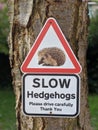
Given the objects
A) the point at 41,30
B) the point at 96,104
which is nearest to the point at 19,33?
the point at 41,30

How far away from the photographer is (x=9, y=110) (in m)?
10.5

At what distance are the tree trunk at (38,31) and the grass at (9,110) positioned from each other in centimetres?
551

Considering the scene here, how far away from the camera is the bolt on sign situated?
304cm

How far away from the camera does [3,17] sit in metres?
12.5

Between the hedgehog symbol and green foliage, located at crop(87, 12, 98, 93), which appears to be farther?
green foliage, located at crop(87, 12, 98, 93)

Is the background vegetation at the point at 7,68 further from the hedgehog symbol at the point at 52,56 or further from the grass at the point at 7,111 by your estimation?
the hedgehog symbol at the point at 52,56

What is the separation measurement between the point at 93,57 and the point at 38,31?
1017 centimetres

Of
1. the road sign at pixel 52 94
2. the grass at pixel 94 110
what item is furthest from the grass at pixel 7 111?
the road sign at pixel 52 94

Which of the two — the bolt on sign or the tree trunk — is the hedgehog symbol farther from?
the tree trunk

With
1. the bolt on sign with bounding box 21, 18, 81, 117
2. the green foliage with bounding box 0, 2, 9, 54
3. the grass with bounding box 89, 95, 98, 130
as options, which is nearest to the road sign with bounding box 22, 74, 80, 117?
the bolt on sign with bounding box 21, 18, 81, 117

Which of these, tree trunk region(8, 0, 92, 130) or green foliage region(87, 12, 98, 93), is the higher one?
tree trunk region(8, 0, 92, 130)

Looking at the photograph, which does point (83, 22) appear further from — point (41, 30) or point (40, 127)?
point (40, 127)

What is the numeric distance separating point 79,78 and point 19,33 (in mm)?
447

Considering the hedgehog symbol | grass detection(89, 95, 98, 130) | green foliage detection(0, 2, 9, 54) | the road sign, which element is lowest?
grass detection(89, 95, 98, 130)
